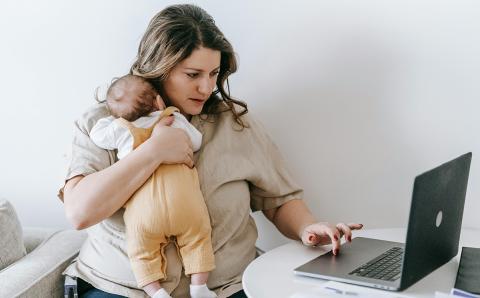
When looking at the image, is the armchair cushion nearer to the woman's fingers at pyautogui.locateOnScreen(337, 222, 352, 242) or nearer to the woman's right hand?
the woman's right hand

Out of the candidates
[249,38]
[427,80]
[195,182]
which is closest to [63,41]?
[249,38]

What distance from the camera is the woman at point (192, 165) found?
171 cm

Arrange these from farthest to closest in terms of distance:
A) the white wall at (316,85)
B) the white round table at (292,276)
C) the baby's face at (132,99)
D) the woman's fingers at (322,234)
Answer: the white wall at (316,85), the baby's face at (132,99), the woman's fingers at (322,234), the white round table at (292,276)

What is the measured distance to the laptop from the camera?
4.32 ft

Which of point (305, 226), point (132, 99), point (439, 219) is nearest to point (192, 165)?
point (132, 99)

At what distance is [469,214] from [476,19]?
52cm

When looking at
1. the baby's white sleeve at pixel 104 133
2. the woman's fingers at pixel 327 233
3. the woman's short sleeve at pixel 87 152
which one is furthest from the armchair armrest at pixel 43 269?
the woman's fingers at pixel 327 233

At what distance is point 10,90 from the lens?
7.69ft

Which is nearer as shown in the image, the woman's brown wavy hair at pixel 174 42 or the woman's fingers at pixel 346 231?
the woman's fingers at pixel 346 231

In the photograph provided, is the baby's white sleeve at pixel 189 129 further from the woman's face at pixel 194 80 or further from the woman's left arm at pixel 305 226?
the woman's left arm at pixel 305 226

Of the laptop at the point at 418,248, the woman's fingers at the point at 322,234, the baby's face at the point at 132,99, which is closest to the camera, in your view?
the laptop at the point at 418,248

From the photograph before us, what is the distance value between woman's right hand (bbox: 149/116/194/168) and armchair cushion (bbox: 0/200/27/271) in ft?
1.70

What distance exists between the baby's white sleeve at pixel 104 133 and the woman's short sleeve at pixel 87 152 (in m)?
0.03

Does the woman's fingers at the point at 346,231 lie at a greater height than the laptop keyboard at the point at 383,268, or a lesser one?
greater
